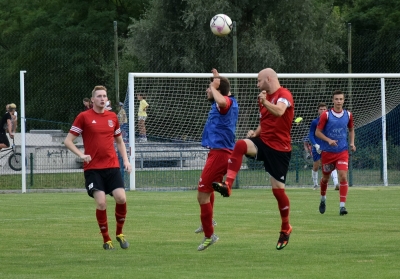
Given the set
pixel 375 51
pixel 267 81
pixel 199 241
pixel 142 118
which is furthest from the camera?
pixel 375 51

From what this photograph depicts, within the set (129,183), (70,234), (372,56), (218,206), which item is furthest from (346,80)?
(70,234)

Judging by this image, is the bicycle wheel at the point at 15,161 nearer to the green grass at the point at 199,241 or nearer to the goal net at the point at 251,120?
the goal net at the point at 251,120

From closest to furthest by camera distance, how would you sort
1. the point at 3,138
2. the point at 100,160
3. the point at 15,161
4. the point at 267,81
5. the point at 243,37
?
the point at 267,81 → the point at 100,160 → the point at 15,161 → the point at 3,138 → the point at 243,37

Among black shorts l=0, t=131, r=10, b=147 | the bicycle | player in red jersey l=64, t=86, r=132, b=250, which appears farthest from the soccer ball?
black shorts l=0, t=131, r=10, b=147

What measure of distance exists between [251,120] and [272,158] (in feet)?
51.0

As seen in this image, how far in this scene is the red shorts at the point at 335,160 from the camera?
677 inches

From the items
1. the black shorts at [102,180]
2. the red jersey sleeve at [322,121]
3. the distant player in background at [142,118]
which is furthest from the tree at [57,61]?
the black shorts at [102,180]

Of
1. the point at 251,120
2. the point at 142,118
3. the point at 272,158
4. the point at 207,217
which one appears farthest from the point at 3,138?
the point at 272,158

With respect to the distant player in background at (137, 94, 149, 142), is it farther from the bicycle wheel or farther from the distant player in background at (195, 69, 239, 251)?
the distant player in background at (195, 69, 239, 251)

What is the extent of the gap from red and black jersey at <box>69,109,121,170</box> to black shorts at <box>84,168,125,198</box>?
0.21 feet

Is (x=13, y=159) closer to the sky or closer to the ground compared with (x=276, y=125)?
closer to the ground

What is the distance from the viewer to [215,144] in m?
12.4

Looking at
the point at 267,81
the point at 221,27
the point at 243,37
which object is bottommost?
the point at 267,81

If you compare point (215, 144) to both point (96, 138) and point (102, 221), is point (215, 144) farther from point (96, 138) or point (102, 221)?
point (102, 221)
